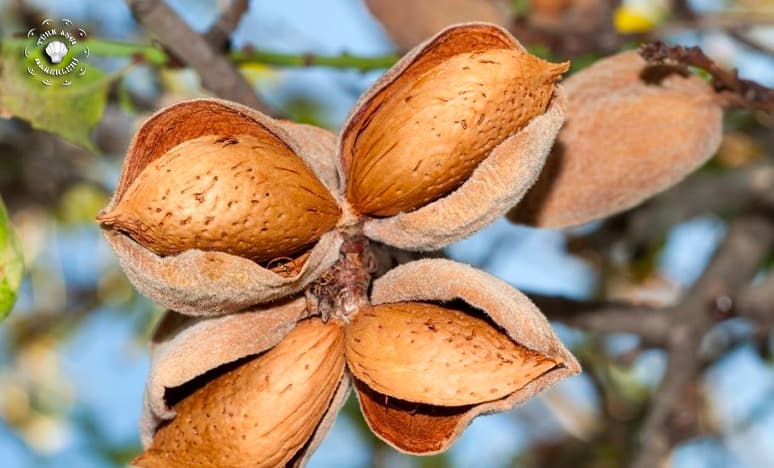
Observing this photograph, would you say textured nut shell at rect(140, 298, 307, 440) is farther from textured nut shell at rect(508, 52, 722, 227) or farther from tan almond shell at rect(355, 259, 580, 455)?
textured nut shell at rect(508, 52, 722, 227)

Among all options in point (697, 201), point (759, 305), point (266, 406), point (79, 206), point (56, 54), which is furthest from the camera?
point (79, 206)

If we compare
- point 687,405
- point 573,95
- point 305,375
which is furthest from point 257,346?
point 687,405

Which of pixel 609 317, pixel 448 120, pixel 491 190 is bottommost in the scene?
pixel 609 317

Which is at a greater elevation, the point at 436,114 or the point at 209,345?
the point at 436,114

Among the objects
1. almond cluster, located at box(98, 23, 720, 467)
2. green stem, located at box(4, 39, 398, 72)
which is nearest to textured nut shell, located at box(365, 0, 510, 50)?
green stem, located at box(4, 39, 398, 72)

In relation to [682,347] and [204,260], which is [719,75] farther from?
[204,260]

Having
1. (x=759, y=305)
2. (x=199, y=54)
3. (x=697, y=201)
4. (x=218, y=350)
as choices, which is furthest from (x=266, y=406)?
(x=697, y=201)
